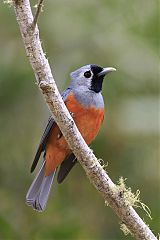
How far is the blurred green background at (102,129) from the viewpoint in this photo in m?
5.76

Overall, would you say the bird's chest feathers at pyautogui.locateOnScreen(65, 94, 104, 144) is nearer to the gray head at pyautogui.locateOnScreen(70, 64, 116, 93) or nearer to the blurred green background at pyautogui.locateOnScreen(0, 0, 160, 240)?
the gray head at pyautogui.locateOnScreen(70, 64, 116, 93)

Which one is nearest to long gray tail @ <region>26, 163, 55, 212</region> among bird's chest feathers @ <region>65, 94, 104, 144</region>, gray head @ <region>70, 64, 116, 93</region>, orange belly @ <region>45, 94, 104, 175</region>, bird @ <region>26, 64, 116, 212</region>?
bird @ <region>26, 64, 116, 212</region>

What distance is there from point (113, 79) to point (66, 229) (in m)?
1.42

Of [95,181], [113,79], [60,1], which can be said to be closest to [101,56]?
[113,79]

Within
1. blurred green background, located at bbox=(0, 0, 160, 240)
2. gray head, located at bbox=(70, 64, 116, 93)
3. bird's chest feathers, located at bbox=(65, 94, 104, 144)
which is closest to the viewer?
bird's chest feathers, located at bbox=(65, 94, 104, 144)

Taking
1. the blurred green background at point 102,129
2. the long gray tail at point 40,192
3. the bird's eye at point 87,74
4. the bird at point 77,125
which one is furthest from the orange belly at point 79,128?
the blurred green background at point 102,129

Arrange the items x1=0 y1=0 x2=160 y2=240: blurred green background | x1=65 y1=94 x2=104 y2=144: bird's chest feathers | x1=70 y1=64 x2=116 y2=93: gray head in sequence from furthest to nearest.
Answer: x1=0 y1=0 x2=160 y2=240: blurred green background
x1=70 y1=64 x2=116 y2=93: gray head
x1=65 y1=94 x2=104 y2=144: bird's chest feathers

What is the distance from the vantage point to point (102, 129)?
5820 mm

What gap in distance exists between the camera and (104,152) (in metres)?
5.77

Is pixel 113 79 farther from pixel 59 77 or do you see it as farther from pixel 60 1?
pixel 60 1

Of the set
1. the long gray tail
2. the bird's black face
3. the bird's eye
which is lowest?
the long gray tail

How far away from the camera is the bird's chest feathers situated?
4.73 meters

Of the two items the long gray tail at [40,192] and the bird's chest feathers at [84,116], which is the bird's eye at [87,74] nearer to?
the bird's chest feathers at [84,116]

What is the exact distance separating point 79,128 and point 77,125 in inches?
1.0
